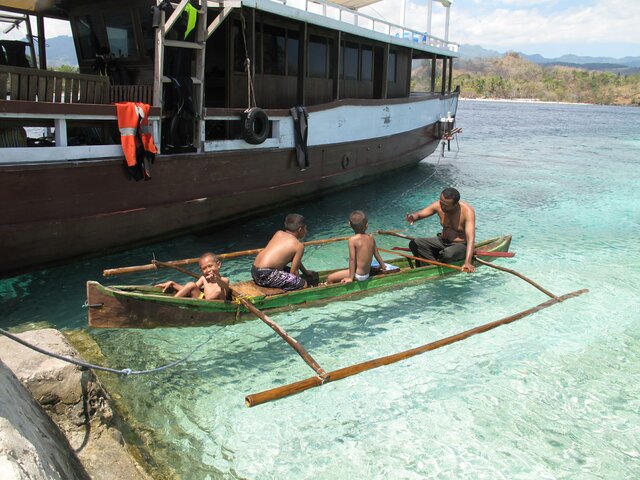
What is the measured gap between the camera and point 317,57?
13.0 meters

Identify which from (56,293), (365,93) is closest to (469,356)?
(56,293)

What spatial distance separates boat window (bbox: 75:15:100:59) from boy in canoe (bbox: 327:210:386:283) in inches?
266

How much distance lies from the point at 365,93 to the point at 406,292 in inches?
335

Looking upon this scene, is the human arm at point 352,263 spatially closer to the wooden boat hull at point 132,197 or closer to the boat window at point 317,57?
the wooden boat hull at point 132,197

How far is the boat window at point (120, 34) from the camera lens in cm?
979

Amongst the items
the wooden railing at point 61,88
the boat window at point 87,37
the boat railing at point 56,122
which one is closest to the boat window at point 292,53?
the boat window at point 87,37

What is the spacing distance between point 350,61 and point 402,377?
10502 millimetres

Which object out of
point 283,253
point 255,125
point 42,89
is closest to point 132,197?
point 42,89

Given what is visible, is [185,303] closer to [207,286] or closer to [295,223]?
[207,286]

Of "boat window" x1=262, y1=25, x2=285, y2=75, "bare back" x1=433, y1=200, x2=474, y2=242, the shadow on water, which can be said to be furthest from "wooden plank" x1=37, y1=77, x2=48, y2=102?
"bare back" x1=433, y1=200, x2=474, y2=242

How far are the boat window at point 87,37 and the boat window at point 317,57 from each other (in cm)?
467

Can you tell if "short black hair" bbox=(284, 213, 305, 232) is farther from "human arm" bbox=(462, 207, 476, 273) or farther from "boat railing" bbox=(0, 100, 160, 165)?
"boat railing" bbox=(0, 100, 160, 165)

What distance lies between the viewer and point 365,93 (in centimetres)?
1514

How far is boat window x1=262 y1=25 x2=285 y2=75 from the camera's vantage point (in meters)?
11.5
